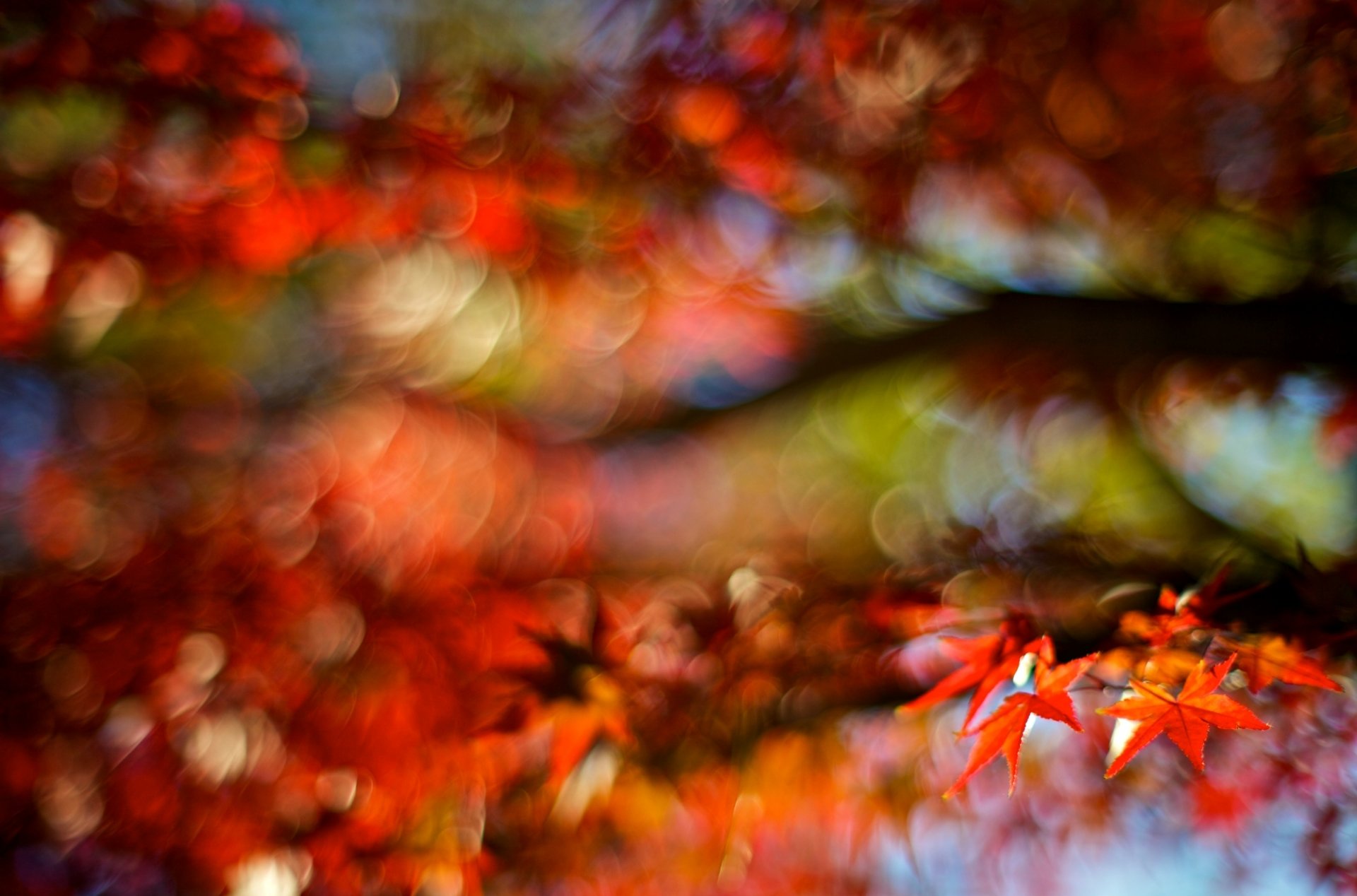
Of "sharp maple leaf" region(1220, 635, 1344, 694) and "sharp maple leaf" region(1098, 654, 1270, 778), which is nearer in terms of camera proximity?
"sharp maple leaf" region(1098, 654, 1270, 778)

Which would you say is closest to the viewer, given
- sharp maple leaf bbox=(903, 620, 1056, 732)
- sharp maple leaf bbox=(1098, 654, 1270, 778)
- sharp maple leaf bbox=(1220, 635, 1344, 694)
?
sharp maple leaf bbox=(1098, 654, 1270, 778)

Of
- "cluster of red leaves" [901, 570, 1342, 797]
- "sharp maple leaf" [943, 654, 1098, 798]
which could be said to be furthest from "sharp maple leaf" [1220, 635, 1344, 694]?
"sharp maple leaf" [943, 654, 1098, 798]

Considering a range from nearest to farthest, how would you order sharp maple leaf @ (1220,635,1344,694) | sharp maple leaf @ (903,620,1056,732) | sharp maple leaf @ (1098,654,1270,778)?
1. sharp maple leaf @ (1098,654,1270,778)
2. sharp maple leaf @ (1220,635,1344,694)
3. sharp maple leaf @ (903,620,1056,732)

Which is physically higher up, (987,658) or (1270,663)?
(1270,663)

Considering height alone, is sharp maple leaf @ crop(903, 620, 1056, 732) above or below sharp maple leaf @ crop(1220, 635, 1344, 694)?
below

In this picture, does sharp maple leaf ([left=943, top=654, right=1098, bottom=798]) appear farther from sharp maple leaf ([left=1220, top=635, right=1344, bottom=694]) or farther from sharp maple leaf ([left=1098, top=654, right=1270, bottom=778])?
sharp maple leaf ([left=1220, top=635, right=1344, bottom=694])

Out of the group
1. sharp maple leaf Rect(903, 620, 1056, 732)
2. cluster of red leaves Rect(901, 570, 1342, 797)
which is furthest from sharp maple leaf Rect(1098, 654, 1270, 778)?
sharp maple leaf Rect(903, 620, 1056, 732)

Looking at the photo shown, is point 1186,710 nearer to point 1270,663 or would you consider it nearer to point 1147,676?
point 1147,676

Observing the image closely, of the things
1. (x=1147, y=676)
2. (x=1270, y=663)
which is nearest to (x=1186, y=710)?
(x=1147, y=676)
